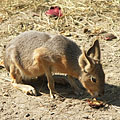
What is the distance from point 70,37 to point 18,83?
86.9 inches

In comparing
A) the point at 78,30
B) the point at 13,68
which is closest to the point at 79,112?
the point at 13,68

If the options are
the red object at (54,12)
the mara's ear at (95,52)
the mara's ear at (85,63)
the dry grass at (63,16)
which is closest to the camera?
the mara's ear at (85,63)

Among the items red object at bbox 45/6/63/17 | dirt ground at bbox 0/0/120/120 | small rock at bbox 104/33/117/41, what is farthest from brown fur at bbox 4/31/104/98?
red object at bbox 45/6/63/17

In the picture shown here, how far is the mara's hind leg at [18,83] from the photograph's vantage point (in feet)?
19.6

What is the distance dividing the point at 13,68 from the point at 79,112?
1.53 m

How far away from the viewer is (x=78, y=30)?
8.34m

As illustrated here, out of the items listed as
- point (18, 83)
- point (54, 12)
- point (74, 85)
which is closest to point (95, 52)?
point (74, 85)

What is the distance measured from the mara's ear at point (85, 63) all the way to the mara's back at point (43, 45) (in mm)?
149

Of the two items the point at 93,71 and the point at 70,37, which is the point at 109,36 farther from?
the point at 93,71

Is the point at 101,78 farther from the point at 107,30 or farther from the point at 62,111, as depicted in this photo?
the point at 107,30

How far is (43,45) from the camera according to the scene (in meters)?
5.89

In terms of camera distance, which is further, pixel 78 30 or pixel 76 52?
pixel 78 30

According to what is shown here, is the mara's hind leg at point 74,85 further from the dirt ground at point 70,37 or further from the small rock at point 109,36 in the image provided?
the small rock at point 109,36

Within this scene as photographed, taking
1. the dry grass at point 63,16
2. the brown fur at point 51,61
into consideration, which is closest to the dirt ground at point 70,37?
the dry grass at point 63,16
